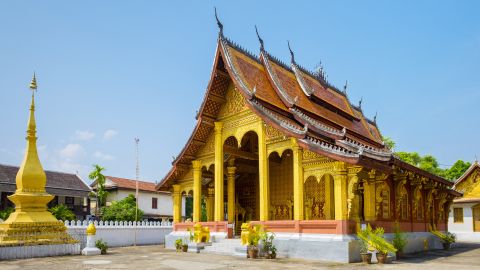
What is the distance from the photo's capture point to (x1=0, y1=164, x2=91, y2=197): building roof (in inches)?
1379

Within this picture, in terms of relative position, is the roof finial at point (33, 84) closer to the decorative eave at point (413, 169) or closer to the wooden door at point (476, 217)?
the decorative eave at point (413, 169)

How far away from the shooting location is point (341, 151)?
42.7ft

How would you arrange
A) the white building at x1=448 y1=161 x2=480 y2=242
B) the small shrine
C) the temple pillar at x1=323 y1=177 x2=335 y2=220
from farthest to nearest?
the white building at x1=448 y1=161 x2=480 y2=242 < the temple pillar at x1=323 y1=177 x2=335 y2=220 < the small shrine

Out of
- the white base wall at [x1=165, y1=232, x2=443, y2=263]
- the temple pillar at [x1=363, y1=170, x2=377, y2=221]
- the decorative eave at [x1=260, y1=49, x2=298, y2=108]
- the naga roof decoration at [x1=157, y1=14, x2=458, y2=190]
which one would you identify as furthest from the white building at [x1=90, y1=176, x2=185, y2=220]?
the temple pillar at [x1=363, y1=170, x2=377, y2=221]

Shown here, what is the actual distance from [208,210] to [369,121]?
38.7ft

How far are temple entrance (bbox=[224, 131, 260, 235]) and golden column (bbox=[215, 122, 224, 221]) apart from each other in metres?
1.64

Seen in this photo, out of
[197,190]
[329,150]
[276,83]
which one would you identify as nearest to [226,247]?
[197,190]

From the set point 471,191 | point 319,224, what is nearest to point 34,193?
point 319,224

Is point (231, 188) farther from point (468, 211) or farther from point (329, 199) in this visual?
point (468, 211)

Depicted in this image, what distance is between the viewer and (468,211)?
29812mm

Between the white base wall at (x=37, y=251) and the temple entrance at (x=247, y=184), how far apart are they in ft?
23.1

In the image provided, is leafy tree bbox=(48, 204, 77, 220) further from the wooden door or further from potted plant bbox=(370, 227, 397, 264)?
the wooden door

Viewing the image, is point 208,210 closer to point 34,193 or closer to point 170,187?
point 170,187

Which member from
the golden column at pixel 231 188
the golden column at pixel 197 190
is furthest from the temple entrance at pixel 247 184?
the golden column at pixel 197 190
